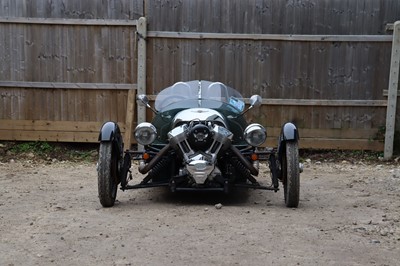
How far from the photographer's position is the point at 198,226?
5.05 m

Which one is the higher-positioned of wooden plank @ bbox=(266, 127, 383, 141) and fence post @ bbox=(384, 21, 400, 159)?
fence post @ bbox=(384, 21, 400, 159)

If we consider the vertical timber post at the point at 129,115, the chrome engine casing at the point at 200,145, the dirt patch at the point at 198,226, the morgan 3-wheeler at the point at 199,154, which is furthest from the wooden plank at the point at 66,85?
the chrome engine casing at the point at 200,145

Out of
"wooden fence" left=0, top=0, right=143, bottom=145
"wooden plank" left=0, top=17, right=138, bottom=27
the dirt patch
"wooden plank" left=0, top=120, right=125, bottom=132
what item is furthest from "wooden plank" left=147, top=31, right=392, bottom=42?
the dirt patch

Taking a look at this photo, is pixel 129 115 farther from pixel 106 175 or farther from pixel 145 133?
pixel 106 175

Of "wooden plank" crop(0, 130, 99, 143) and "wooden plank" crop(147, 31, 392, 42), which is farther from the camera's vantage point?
"wooden plank" crop(0, 130, 99, 143)

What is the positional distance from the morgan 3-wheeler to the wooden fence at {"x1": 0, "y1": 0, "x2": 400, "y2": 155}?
8.41ft

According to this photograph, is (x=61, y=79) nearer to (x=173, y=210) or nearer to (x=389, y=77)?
(x=173, y=210)

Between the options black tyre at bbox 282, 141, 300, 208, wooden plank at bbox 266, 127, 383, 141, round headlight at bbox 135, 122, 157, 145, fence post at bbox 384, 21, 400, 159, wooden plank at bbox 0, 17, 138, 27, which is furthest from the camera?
wooden plank at bbox 266, 127, 383, 141

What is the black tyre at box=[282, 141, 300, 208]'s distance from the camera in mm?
5730

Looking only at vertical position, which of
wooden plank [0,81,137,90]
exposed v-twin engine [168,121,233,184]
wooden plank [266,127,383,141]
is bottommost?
wooden plank [266,127,383,141]

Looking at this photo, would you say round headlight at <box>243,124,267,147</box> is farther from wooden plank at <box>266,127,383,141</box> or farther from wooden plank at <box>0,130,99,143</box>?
wooden plank at <box>0,130,99,143</box>

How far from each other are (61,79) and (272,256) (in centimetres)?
586

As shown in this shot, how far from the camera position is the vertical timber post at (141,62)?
884 cm

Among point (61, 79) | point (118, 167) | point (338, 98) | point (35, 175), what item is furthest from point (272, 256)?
point (61, 79)
